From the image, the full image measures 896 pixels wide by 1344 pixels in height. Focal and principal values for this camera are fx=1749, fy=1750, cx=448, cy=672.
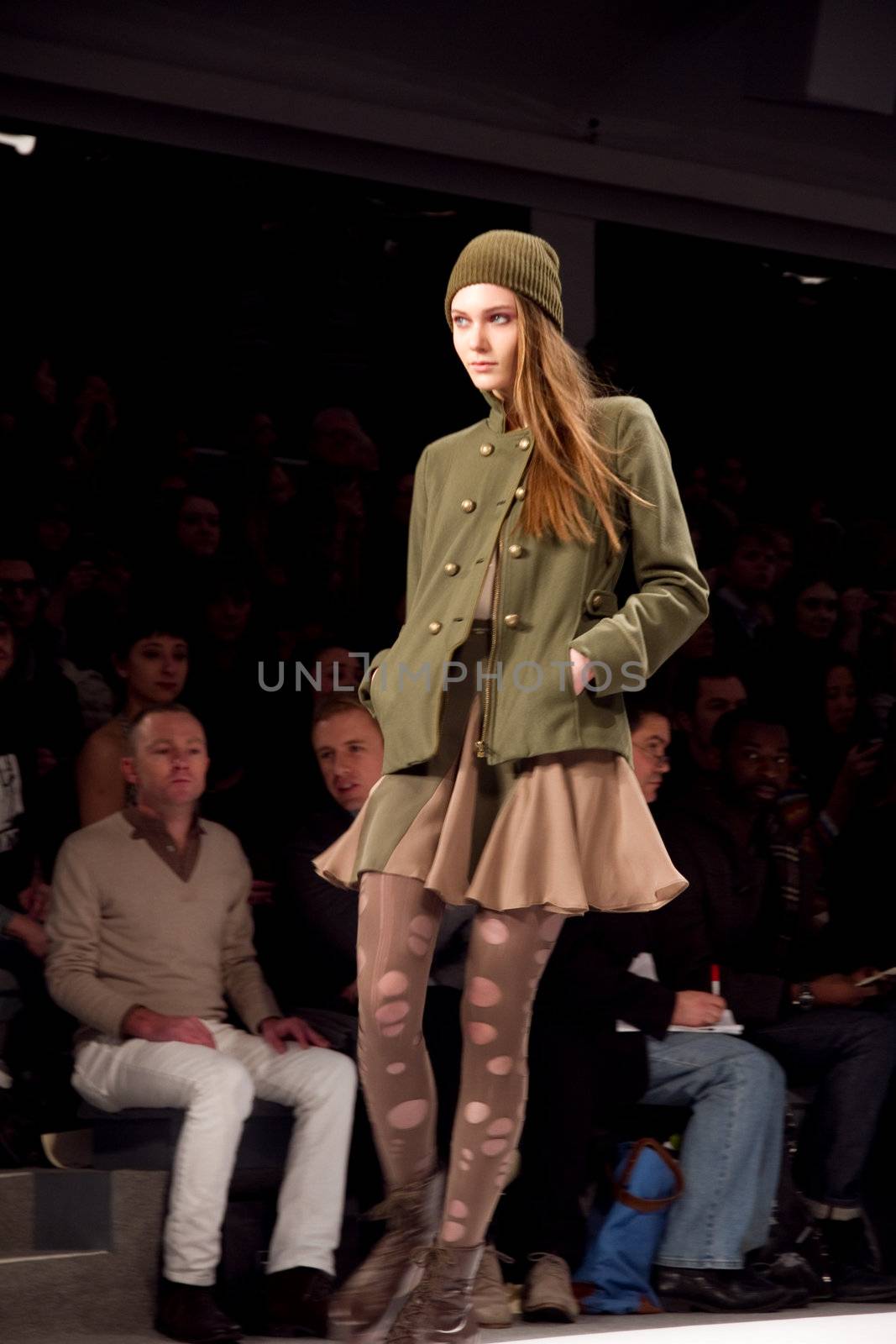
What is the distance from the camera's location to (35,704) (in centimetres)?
399

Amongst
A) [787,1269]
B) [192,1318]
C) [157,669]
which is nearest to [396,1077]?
[192,1318]

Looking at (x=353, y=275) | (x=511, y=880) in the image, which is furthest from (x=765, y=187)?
(x=511, y=880)

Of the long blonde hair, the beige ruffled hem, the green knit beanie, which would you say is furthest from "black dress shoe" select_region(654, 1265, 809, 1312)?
the green knit beanie

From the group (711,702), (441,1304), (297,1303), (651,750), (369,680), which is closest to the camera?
(441,1304)

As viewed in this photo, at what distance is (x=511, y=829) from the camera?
7.48ft

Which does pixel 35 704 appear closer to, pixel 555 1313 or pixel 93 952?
pixel 93 952

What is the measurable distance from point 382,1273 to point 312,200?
11.0 feet

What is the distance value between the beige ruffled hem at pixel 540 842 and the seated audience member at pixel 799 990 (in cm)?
173

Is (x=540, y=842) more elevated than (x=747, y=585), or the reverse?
(x=747, y=585)

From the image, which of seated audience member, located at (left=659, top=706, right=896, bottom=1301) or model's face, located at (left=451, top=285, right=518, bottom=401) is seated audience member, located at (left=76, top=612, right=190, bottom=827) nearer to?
seated audience member, located at (left=659, top=706, right=896, bottom=1301)

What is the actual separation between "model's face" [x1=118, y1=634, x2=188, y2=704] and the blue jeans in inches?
53.1

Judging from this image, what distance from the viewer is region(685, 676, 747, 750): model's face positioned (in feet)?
15.4

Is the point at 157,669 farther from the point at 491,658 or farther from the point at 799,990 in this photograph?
the point at 491,658

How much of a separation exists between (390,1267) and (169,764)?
1602 millimetres
